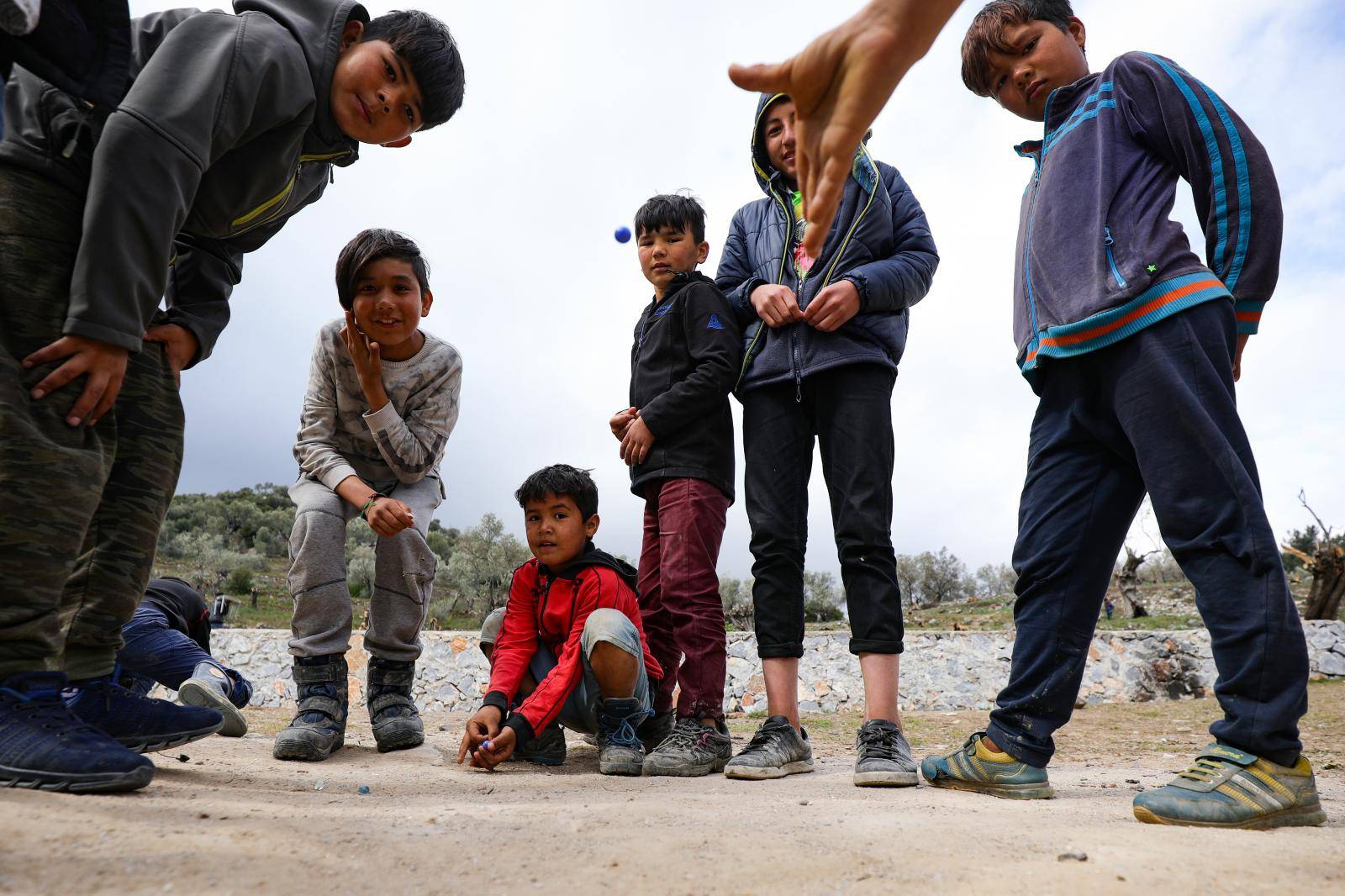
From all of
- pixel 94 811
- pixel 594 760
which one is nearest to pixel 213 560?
pixel 594 760

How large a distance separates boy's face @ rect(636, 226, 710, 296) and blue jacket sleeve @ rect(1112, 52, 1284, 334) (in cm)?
164

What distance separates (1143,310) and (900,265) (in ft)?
3.14

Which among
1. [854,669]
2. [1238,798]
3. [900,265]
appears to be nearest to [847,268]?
[900,265]

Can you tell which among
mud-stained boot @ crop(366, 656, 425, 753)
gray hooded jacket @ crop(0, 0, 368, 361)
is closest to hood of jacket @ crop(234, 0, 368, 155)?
gray hooded jacket @ crop(0, 0, 368, 361)

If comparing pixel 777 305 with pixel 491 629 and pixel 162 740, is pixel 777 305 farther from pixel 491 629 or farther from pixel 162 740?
pixel 162 740

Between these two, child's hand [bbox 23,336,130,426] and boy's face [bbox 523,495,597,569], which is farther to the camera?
boy's face [bbox 523,495,597,569]

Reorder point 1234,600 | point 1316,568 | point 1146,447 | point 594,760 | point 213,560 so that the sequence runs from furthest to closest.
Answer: point 213,560 → point 1316,568 → point 594,760 → point 1146,447 → point 1234,600

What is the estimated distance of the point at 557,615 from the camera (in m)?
2.95

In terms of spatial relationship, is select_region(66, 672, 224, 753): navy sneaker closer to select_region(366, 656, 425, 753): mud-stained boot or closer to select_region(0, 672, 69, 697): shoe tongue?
select_region(0, 672, 69, 697): shoe tongue

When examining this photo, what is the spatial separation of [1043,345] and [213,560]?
21.0 metres

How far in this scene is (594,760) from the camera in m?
3.03

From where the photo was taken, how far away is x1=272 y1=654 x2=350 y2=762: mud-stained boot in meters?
2.73

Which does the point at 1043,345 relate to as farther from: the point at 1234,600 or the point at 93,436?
the point at 93,436

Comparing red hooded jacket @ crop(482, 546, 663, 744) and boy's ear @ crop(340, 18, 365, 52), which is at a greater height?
boy's ear @ crop(340, 18, 365, 52)
